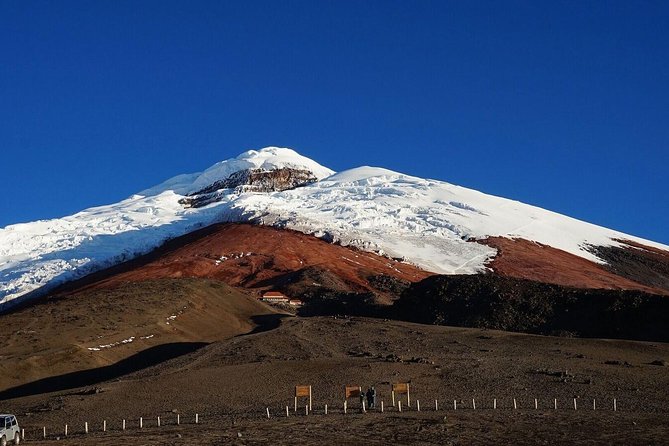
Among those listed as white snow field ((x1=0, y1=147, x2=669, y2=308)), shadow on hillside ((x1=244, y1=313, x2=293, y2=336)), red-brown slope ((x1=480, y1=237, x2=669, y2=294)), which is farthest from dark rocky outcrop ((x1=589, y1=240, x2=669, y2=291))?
shadow on hillside ((x1=244, y1=313, x2=293, y2=336))

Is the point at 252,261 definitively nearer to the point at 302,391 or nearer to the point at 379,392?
the point at 379,392

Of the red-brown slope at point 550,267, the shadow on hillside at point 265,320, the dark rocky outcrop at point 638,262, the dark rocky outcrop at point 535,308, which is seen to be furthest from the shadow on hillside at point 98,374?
the dark rocky outcrop at point 638,262

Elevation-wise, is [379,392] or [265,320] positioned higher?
[265,320]

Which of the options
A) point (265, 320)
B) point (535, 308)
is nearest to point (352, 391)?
point (535, 308)

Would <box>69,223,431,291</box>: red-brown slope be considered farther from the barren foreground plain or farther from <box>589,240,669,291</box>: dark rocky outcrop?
the barren foreground plain

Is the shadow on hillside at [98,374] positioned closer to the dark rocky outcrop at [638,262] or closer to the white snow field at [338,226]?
the white snow field at [338,226]

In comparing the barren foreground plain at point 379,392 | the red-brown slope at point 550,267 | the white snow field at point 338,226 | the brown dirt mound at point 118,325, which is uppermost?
the white snow field at point 338,226
